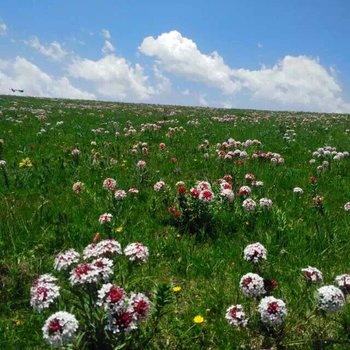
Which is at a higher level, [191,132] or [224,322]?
[191,132]

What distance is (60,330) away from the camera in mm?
3426

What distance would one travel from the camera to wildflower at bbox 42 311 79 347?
3385mm

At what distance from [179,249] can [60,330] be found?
3.45m

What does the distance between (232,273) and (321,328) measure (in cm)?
145

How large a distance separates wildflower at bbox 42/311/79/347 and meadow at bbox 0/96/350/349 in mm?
14

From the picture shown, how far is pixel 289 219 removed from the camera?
8.03 m

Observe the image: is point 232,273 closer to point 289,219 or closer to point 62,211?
point 289,219

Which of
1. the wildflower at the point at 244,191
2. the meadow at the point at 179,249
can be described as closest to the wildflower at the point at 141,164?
the meadow at the point at 179,249

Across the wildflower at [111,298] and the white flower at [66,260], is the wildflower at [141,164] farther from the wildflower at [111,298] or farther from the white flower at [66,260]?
the wildflower at [111,298]

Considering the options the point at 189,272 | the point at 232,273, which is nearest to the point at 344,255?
the point at 232,273

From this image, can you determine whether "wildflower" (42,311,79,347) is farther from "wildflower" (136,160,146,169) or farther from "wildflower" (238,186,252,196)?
"wildflower" (136,160,146,169)

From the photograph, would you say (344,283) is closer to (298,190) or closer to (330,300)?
(330,300)

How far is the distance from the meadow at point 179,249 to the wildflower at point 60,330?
14 millimetres

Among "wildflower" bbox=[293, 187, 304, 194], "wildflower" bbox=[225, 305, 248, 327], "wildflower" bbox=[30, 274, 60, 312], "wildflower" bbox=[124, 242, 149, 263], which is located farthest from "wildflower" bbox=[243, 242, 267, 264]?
"wildflower" bbox=[293, 187, 304, 194]
